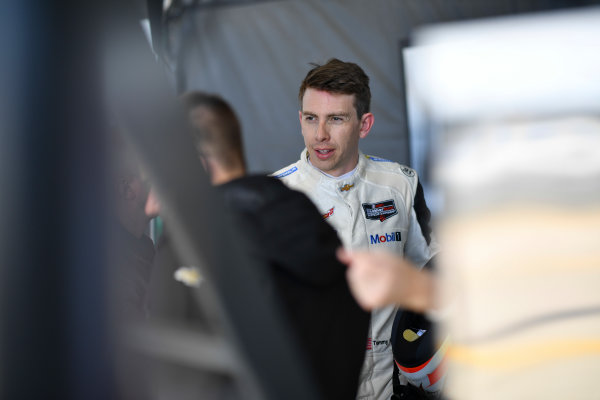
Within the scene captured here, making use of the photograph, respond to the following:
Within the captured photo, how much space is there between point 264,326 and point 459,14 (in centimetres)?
209

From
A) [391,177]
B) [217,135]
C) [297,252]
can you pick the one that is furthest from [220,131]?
[391,177]

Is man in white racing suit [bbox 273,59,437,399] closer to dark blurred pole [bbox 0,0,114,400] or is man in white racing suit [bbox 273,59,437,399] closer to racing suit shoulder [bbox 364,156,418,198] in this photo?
racing suit shoulder [bbox 364,156,418,198]

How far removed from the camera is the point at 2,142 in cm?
21

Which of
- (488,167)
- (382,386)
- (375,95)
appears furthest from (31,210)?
(375,95)

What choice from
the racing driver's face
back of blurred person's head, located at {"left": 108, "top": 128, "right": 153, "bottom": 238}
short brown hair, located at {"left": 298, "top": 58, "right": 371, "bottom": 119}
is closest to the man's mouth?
the racing driver's face

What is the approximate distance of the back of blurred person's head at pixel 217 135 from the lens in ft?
1.25

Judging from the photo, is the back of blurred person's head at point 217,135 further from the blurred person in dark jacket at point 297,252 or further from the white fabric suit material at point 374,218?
the white fabric suit material at point 374,218

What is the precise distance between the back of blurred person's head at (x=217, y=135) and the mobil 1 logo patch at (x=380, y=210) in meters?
0.64

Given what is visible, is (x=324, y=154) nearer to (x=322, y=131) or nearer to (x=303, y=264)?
(x=322, y=131)

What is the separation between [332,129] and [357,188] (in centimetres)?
15

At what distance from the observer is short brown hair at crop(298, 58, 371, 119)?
1.02 metres

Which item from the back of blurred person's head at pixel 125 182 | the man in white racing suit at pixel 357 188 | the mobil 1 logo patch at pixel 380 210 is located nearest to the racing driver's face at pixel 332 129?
the man in white racing suit at pixel 357 188

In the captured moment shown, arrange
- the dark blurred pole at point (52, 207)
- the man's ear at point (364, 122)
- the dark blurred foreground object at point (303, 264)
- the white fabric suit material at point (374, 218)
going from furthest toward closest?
the man's ear at point (364, 122)
the white fabric suit material at point (374, 218)
the dark blurred foreground object at point (303, 264)
the dark blurred pole at point (52, 207)

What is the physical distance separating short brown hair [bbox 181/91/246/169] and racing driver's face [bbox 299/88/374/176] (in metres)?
0.60
